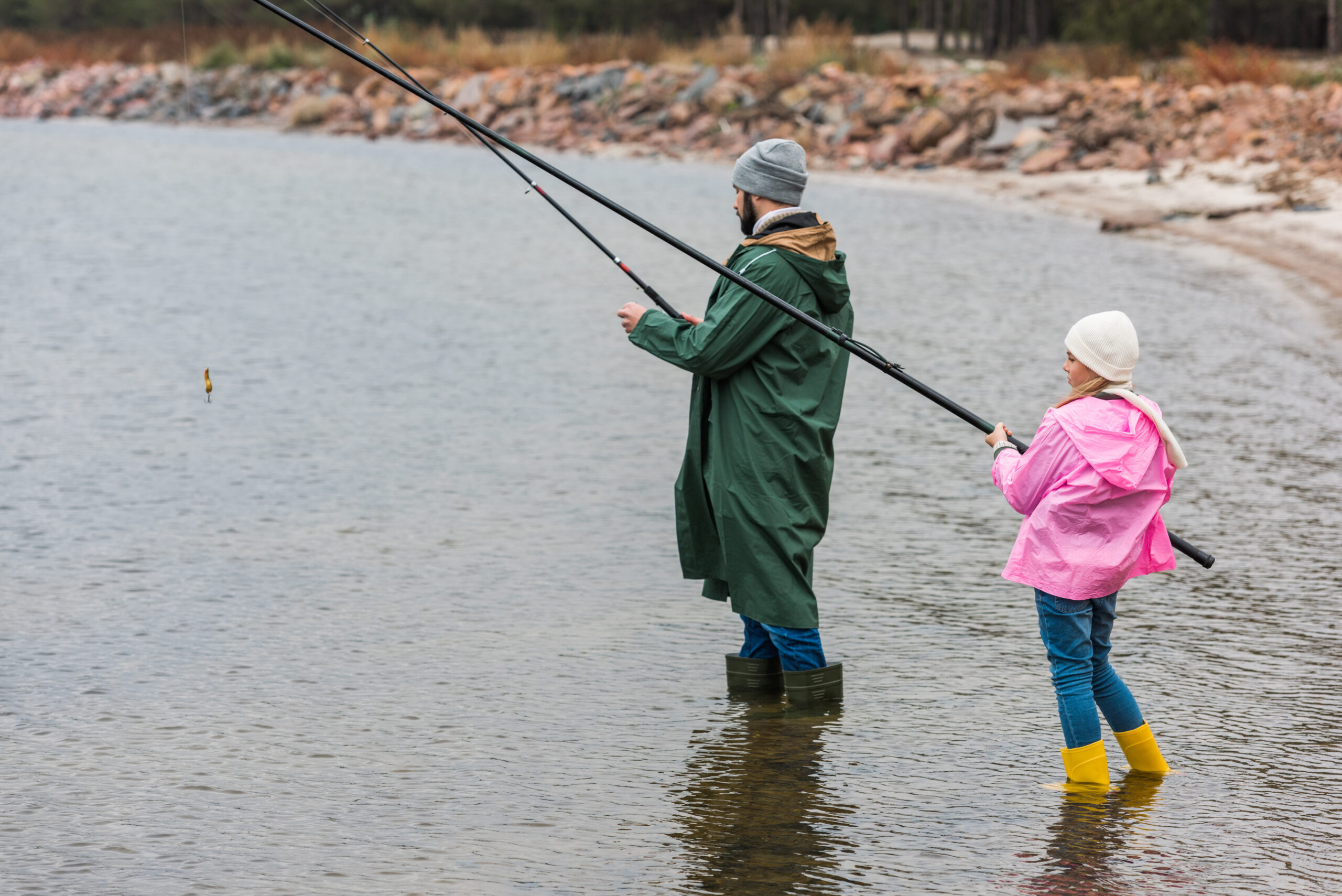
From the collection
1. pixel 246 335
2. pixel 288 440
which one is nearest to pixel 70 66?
pixel 246 335

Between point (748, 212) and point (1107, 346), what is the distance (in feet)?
3.80

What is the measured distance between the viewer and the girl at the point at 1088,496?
3773mm

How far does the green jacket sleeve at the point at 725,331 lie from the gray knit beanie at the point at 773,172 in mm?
238

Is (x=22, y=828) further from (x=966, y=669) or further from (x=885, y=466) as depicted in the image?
(x=885, y=466)

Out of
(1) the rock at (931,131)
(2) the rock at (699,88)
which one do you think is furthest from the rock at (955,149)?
(2) the rock at (699,88)

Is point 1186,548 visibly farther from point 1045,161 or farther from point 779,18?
point 779,18

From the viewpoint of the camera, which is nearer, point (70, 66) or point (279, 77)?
point (279, 77)

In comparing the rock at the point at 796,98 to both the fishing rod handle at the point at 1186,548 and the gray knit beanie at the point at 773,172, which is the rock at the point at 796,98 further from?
the fishing rod handle at the point at 1186,548

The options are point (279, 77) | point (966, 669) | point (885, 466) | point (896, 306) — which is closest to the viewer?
point (966, 669)

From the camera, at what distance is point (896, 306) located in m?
14.1

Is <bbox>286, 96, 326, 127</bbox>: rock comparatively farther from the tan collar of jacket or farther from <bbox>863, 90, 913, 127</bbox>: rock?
the tan collar of jacket

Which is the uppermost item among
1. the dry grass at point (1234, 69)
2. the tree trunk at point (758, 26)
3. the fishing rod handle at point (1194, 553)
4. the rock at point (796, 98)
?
the tree trunk at point (758, 26)

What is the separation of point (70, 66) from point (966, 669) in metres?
61.0

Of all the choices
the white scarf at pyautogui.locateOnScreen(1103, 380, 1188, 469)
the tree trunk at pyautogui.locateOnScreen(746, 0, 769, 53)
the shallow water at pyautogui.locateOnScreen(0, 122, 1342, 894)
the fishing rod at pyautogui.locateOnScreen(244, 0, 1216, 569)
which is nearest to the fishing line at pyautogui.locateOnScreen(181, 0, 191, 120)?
the fishing rod at pyautogui.locateOnScreen(244, 0, 1216, 569)
